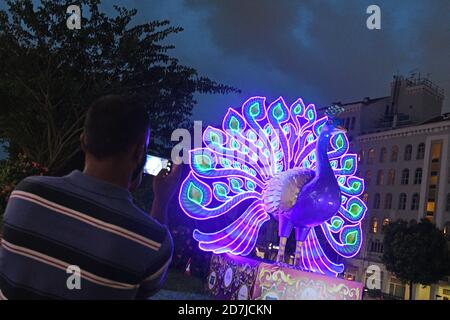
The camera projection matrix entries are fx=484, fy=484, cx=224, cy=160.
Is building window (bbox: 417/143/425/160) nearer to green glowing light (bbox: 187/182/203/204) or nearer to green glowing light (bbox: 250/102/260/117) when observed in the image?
green glowing light (bbox: 250/102/260/117)

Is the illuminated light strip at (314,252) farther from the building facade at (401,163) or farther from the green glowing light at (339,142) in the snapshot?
the building facade at (401,163)

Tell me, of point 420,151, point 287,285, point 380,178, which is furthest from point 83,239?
point 380,178

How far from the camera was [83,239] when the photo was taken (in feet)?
5.30

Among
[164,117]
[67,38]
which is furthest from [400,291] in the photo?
[67,38]

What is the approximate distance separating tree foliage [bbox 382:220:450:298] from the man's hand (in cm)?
3099

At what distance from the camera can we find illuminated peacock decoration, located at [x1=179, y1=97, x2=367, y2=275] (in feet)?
26.4

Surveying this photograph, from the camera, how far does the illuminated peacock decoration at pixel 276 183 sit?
26.4 feet

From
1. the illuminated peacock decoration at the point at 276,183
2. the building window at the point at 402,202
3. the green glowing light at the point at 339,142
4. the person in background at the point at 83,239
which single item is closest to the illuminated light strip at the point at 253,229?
the illuminated peacock decoration at the point at 276,183

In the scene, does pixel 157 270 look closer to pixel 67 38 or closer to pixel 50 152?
pixel 50 152

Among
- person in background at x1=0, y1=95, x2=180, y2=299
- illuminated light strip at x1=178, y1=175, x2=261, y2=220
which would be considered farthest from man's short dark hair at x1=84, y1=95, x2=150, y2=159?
illuminated light strip at x1=178, y1=175, x2=261, y2=220

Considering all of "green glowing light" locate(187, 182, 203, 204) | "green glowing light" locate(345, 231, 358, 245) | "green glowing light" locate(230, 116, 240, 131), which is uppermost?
"green glowing light" locate(230, 116, 240, 131)

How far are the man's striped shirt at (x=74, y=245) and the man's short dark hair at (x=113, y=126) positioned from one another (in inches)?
6.4

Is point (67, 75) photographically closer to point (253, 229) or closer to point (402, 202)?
point (253, 229)

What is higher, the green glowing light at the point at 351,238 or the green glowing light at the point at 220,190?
the green glowing light at the point at 220,190
